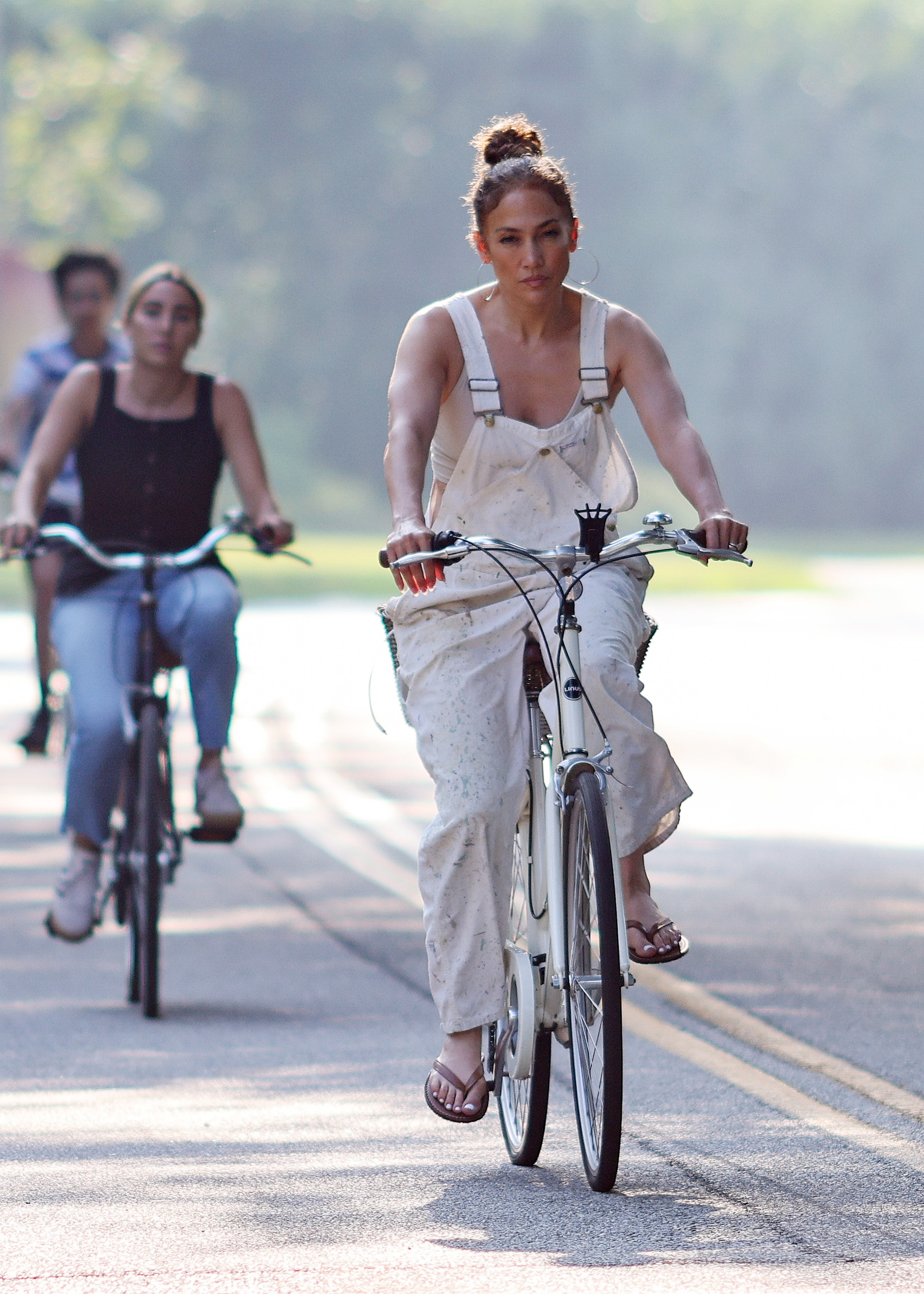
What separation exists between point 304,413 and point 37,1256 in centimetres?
8219

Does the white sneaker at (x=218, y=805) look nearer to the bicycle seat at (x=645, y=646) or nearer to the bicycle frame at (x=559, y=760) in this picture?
the bicycle seat at (x=645, y=646)

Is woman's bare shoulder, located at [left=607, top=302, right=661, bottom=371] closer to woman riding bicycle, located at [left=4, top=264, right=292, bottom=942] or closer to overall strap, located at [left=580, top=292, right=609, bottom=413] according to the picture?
overall strap, located at [left=580, top=292, right=609, bottom=413]

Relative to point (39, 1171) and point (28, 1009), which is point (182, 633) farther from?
point (39, 1171)

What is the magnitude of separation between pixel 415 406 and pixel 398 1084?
5.87 ft

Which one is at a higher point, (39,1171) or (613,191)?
(613,191)

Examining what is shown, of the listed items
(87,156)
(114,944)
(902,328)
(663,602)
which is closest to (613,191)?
(902,328)

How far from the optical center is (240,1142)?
536 cm

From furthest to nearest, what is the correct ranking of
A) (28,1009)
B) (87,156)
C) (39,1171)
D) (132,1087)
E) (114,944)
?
1. (87,156)
2. (114,944)
3. (28,1009)
4. (132,1087)
5. (39,1171)

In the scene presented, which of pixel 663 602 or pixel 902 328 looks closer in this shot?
pixel 663 602

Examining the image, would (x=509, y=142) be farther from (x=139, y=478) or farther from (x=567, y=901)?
(x=139, y=478)

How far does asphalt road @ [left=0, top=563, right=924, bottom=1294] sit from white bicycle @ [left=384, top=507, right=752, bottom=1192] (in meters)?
0.20

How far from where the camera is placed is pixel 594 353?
527 cm

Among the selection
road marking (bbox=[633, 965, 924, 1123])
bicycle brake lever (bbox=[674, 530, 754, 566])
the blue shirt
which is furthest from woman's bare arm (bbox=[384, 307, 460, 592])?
the blue shirt

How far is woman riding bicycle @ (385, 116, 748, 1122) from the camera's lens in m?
5.08
